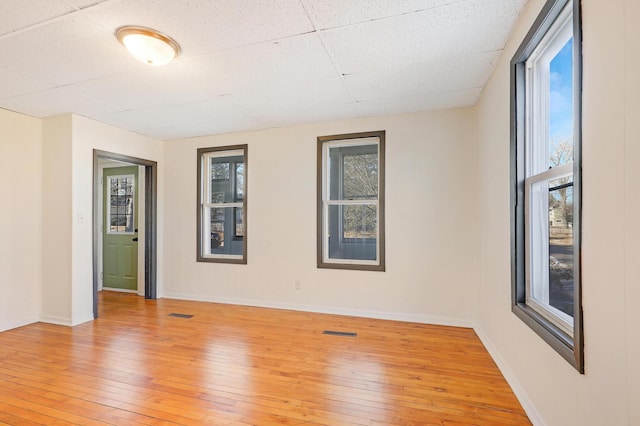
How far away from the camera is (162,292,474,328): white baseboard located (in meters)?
3.76

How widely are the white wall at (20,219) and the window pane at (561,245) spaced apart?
528 cm

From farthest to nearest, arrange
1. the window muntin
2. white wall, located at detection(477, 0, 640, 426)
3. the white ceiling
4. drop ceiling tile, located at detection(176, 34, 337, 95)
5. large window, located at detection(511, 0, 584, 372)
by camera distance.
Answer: the window muntin
drop ceiling tile, located at detection(176, 34, 337, 95)
the white ceiling
large window, located at detection(511, 0, 584, 372)
white wall, located at detection(477, 0, 640, 426)

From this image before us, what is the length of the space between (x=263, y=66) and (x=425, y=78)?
57.9 inches

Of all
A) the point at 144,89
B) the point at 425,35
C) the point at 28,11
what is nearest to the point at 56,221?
the point at 144,89

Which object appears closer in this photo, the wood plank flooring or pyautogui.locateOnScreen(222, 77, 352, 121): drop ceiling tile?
the wood plank flooring

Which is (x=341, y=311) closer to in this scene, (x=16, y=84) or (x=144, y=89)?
(x=144, y=89)

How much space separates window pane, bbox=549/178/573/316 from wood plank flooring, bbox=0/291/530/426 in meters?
0.82

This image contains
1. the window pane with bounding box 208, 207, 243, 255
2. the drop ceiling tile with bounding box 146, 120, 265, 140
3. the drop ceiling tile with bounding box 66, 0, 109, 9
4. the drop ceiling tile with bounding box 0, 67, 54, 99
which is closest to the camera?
the drop ceiling tile with bounding box 66, 0, 109, 9

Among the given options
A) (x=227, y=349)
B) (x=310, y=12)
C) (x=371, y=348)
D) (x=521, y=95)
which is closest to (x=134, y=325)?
(x=227, y=349)

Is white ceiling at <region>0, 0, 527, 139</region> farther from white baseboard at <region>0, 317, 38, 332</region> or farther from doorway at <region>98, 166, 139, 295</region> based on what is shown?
white baseboard at <region>0, 317, 38, 332</region>

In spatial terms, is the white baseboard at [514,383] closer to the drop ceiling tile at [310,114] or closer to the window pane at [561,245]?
the window pane at [561,245]

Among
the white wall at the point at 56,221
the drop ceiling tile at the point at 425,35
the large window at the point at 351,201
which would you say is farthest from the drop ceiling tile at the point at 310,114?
the white wall at the point at 56,221

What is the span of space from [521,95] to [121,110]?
13.2ft

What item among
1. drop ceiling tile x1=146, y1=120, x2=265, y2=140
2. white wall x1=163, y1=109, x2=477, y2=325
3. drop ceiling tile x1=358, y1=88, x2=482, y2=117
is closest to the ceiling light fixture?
drop ceiling tile x1=146, y1=120, x2=265, y2=140
